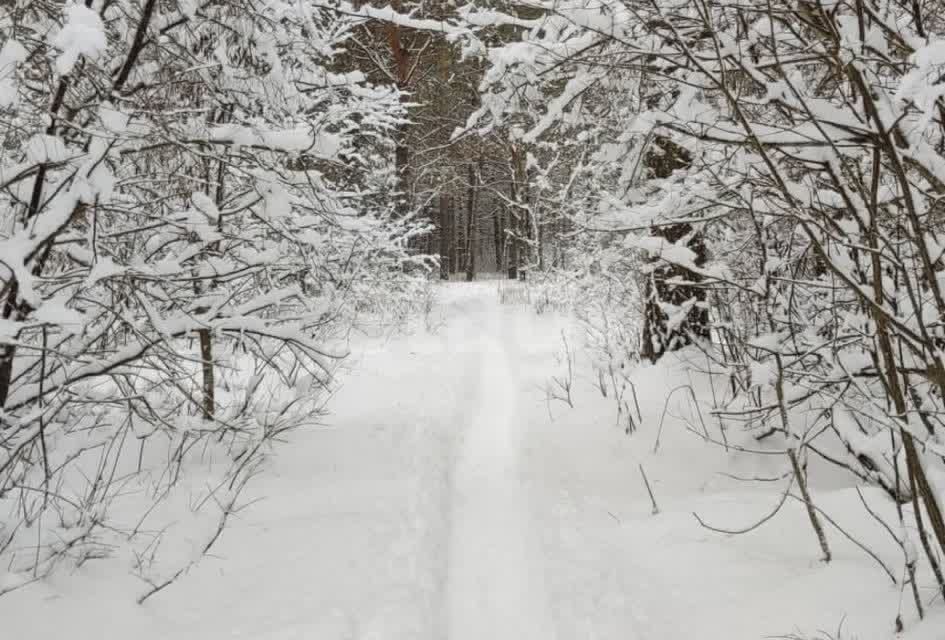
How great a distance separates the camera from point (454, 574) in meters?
3.30

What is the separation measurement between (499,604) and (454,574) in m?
0.37

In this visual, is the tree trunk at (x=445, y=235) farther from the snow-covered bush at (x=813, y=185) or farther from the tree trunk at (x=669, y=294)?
the snow-covered bush at (x=813, y=185)

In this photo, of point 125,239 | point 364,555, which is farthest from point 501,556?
point 125,239

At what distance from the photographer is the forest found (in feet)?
6.94

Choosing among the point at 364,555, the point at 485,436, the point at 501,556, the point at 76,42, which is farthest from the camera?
the point at 485,436

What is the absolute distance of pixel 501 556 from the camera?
11.4 feet

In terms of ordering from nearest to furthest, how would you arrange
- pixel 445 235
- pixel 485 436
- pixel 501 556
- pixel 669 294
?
pixel 501 556, pixel 485 436, pixel 669 294, pixel 445 235

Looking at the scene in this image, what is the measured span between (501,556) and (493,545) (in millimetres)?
144

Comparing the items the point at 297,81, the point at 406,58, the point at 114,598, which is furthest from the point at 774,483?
the point at 406,58

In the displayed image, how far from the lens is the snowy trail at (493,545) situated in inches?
114

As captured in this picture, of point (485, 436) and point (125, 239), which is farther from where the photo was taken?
point (485, 436)

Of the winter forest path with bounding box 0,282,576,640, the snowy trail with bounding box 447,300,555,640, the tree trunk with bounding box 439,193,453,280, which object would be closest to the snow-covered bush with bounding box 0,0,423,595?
the winter forest path with bounding box 0,282,576,640

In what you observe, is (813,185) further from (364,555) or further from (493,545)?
(364,555)

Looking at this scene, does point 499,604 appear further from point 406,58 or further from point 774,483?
point 406,58
